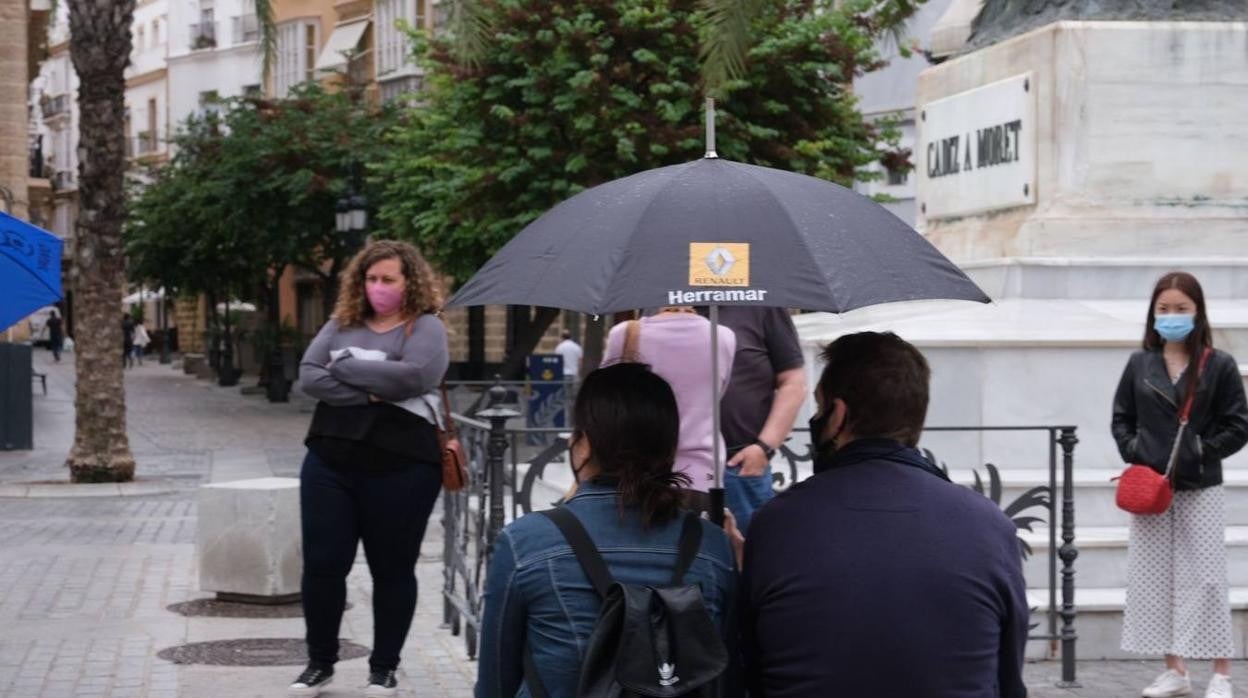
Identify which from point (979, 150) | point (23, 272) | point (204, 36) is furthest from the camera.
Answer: point (204, 36)

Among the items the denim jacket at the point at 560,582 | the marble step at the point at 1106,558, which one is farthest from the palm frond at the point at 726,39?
the denim jacket at the point at 560,582

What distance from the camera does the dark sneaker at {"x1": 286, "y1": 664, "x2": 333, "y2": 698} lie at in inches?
304

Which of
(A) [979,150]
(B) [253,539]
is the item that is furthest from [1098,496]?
(B) [253,539]

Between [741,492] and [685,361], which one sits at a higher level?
[685,361]

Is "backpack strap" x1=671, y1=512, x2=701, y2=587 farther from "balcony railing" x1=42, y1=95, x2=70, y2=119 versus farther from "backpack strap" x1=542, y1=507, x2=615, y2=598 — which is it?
"balcony railing" x1=42, y1=95, x2=70, y2=119

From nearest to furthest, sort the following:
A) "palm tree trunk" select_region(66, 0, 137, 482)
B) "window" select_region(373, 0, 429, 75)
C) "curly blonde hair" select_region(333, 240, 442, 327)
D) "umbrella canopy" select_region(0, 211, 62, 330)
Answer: "umbrella canopy" select_region(0, 211, 62, 330), "curly blonde hair" select_region(333, 240, 442, 327), "palm tree trunk" select_region(66, 0, 137, 482), "window" select_region(373, 0, 429, 75)

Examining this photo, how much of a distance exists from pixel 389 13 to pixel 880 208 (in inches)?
2032

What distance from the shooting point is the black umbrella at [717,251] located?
426 centimetres

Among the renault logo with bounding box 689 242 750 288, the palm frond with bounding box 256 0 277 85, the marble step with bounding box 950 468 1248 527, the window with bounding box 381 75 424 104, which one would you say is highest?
the window with bounding box 381 75 424 104

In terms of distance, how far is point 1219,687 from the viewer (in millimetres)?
7906

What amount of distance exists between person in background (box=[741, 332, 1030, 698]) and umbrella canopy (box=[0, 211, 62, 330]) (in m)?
4.20

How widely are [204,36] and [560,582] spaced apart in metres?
74.4

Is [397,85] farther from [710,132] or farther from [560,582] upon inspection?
[560,582]

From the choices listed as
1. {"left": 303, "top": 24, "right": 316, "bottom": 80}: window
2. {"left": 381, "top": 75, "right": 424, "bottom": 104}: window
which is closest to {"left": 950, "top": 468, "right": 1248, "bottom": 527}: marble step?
{"left": 381, "top": 75, "right": 424, "bottom": 104}: window
